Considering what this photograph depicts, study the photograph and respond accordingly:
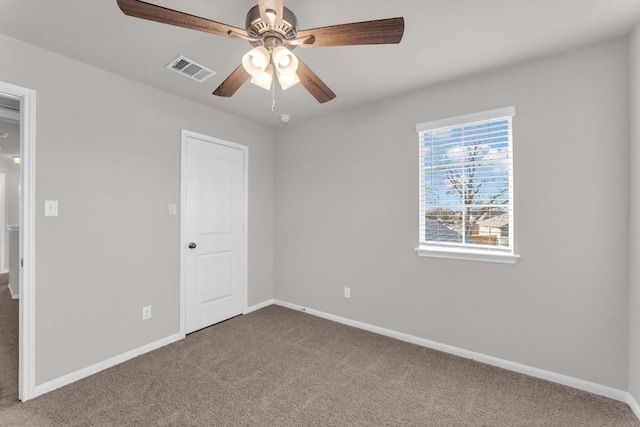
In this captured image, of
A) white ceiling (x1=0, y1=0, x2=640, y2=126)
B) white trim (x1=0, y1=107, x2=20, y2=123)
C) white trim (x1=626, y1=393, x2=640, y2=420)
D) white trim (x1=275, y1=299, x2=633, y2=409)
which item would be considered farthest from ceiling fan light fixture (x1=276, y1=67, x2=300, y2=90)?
white trim (x1=0, y1=107, x2=20, y2=123)

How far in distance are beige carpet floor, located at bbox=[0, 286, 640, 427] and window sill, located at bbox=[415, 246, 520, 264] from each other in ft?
2.90

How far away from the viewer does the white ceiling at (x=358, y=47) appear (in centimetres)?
169

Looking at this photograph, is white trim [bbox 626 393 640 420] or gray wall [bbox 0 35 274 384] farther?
gray wall [bbox 0 35 274 384]

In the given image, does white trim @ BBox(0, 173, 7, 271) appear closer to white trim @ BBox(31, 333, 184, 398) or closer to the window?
white trim @ BBox(31, 333, 184, 398)

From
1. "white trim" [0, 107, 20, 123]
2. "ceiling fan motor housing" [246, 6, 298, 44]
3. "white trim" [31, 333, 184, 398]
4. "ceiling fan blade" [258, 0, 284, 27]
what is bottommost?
"white trim" [31, 333, 184, 398]

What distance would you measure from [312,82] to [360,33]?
0.47 metres

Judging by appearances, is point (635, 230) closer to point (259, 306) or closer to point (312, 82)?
point (312, 82)

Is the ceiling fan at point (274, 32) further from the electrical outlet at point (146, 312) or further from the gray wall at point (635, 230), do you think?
the electrical outlet at point (146, 312)

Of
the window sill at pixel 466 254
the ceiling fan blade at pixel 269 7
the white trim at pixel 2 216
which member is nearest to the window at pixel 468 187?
the window sill at pixel 466 254

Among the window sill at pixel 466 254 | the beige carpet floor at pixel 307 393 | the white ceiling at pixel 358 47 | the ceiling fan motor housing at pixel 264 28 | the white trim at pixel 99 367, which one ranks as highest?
the white ceiling at pixel 358 47

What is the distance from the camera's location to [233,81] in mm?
1791

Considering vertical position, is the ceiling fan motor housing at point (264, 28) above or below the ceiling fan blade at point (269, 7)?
above

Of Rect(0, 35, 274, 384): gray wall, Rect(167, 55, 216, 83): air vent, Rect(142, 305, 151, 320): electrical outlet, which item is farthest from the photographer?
Rect(142, 305, 151, 320): electrical outlet

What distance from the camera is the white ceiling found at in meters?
1.69
